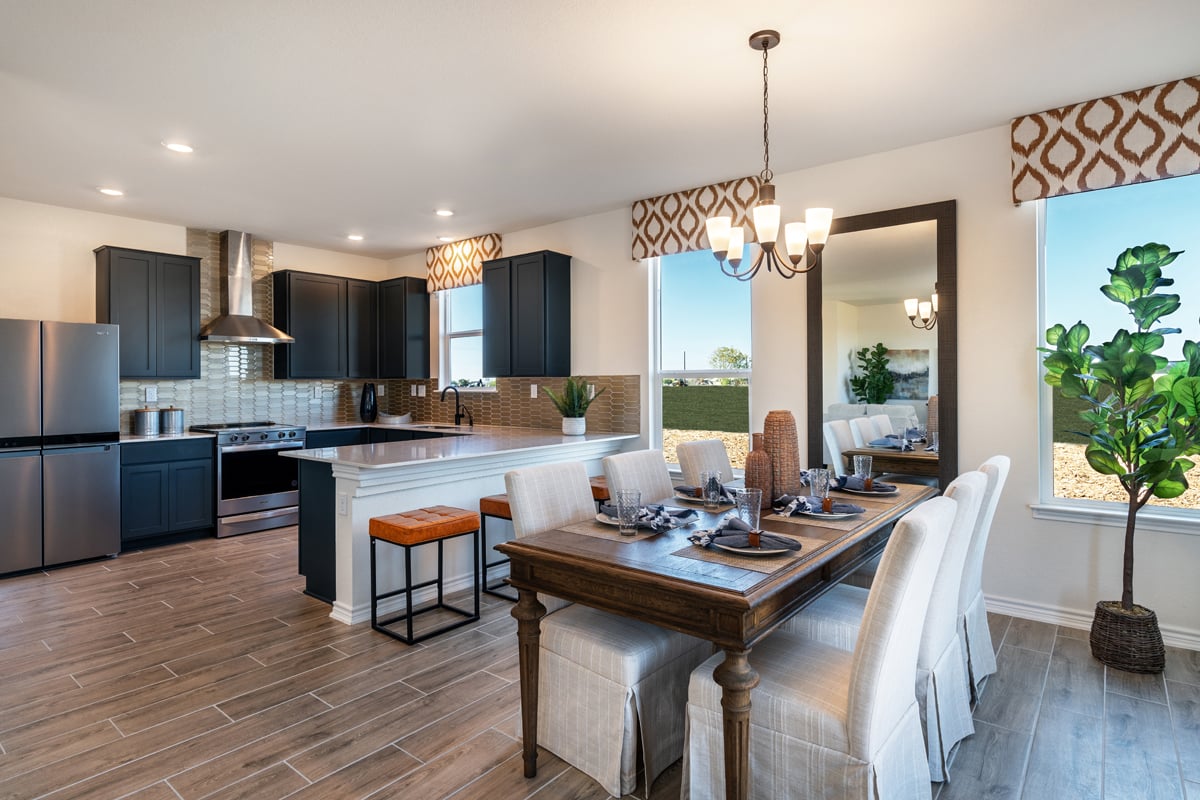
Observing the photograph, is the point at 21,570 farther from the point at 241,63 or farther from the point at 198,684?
the point at 241,63

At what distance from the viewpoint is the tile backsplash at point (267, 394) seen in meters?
5.13

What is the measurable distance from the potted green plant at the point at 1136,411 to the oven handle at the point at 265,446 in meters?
5.53

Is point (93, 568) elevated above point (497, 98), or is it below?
below

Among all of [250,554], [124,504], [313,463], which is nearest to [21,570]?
[124,504]

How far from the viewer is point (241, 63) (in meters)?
2.68

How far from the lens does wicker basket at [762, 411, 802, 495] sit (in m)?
2.55

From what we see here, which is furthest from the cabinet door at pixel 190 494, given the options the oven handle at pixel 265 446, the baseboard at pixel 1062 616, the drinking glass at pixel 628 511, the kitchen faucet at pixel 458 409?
the baseboard at pixel 1062 616

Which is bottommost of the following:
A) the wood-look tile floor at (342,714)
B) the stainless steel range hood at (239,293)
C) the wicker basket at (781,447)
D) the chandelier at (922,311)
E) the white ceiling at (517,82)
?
the wood-look tile floor at (342,714)

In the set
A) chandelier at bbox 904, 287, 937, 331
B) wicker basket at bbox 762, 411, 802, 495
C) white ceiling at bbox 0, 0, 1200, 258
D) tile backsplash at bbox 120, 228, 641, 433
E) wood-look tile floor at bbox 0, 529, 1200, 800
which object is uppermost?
white ceiling at bbox 0, 0, 1200, 258

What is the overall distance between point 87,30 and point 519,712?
3.12m

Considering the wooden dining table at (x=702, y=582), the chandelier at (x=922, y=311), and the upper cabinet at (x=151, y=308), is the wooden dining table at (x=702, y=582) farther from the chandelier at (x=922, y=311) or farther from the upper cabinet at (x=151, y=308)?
the upper cabinet at (x=151, y=308)

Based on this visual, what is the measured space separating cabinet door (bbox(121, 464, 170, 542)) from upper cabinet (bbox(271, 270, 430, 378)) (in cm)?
152

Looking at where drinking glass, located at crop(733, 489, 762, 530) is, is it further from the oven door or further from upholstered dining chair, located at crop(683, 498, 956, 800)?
the oven door

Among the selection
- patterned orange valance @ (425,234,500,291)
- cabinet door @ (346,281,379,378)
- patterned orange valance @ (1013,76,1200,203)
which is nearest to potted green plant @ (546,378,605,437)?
patterned orange valance @ (425,234,500,291)
